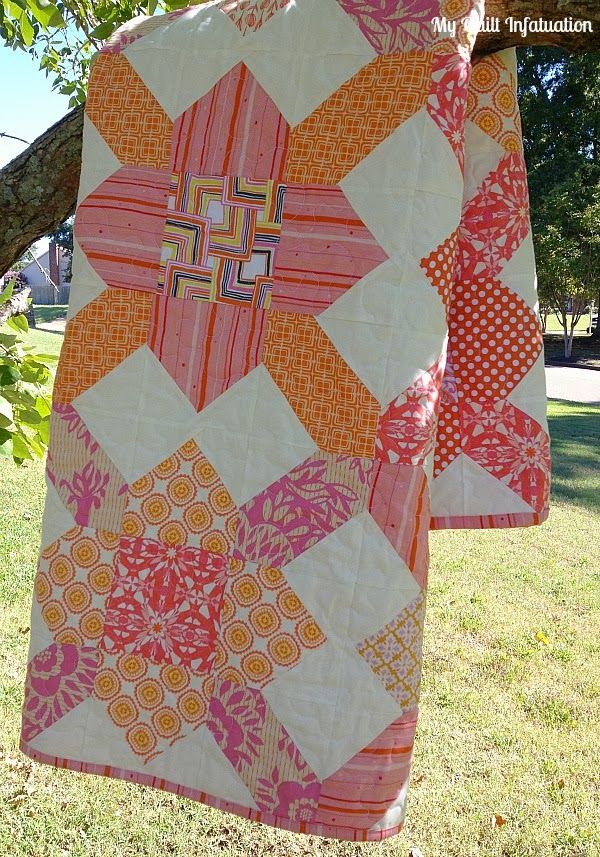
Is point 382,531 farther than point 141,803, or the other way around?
point 141,803

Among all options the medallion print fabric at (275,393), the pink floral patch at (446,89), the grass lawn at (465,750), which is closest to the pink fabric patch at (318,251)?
the medallion print fabric at (275,393)

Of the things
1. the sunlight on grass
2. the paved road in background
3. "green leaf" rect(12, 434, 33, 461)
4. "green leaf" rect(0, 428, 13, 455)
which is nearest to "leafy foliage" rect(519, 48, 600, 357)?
the paved road in background

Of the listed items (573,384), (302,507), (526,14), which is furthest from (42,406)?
(573,384)

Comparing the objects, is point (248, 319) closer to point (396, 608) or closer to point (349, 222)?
point (349, 222)

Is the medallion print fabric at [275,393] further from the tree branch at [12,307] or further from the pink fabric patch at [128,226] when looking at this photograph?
the tree branch at [12,307]

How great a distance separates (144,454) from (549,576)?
3256mm

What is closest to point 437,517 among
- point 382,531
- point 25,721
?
point 382,531

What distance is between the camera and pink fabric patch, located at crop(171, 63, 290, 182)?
0.96m

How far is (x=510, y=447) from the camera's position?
1080mm

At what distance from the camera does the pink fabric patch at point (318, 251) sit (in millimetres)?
909

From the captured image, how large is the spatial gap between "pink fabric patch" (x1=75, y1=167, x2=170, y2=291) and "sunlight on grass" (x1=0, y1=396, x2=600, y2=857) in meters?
0.61

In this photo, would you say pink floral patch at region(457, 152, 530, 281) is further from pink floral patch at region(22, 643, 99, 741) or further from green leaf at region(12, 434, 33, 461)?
green leaf at region(12, 434, 33, 461)

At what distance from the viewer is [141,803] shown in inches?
78.0

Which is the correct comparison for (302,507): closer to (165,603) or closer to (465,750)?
(165,603)
